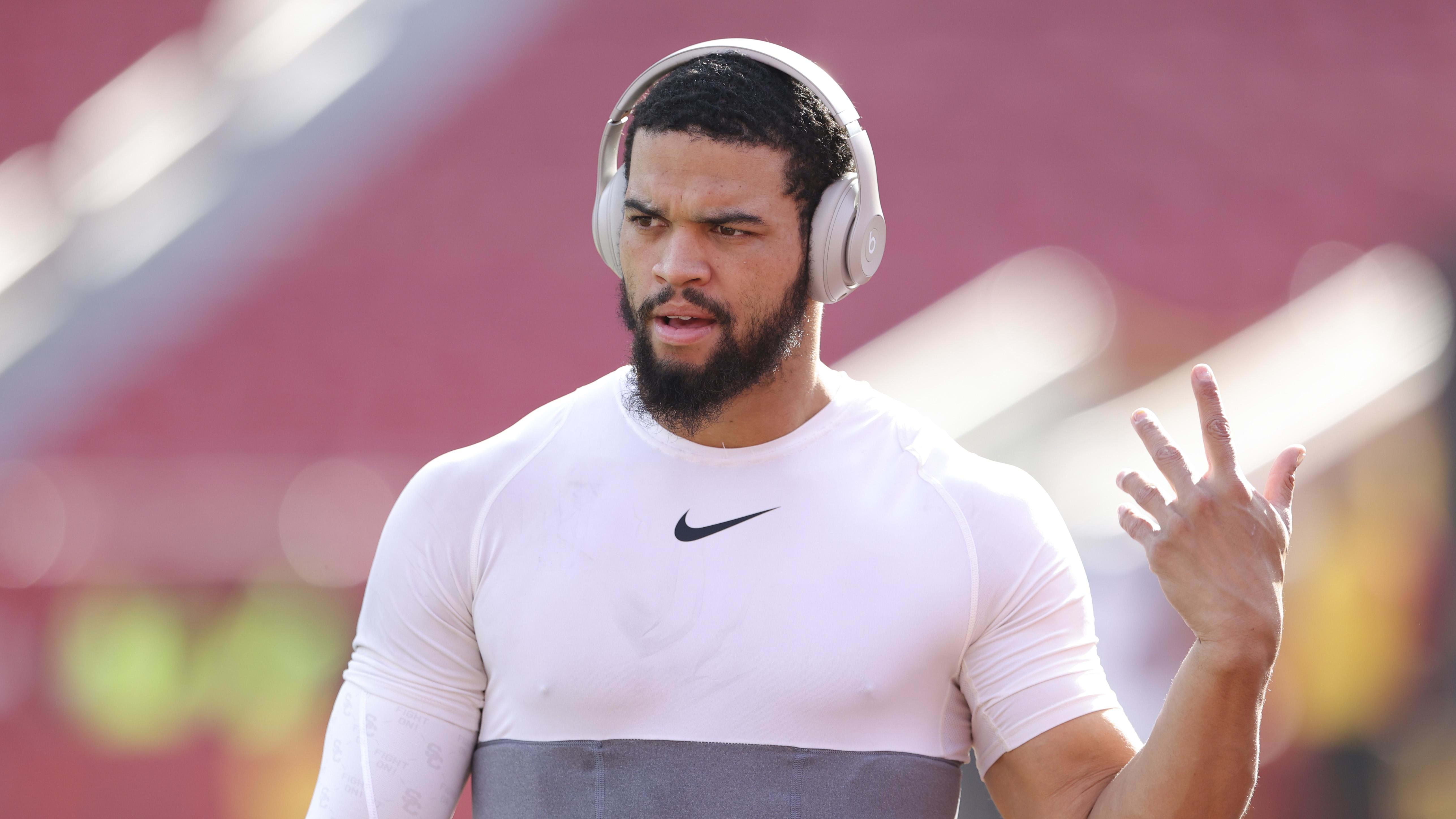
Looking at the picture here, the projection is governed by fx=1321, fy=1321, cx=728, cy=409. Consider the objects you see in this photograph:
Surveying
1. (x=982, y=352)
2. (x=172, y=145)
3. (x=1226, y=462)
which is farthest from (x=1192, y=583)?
(x=172, y=145)

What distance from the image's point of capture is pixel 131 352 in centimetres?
527

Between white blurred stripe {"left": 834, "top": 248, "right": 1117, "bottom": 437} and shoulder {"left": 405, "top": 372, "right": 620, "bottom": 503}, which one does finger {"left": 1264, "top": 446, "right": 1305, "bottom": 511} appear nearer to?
shoulder {"left": 405, "top": 372, "right": 620, "bottom": 503}

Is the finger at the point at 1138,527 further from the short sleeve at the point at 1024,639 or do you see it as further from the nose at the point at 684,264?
the nose at the point at 684,264

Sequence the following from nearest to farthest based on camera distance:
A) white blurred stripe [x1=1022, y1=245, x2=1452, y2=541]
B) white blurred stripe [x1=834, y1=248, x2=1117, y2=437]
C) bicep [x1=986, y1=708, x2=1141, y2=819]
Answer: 1. bicep [x1=986, y1=708, x2=1141, y2=819]
2. white blurred stripe [x1=1022, y1=245, x2=1452, y2=541]
3. white blurred stripe [x1=834, y1=248, x2=1117, y2=437]

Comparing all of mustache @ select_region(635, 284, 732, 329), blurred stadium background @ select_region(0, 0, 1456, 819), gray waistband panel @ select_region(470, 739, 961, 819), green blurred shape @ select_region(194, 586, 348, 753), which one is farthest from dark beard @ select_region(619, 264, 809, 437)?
green blurred shape @ select_region(194, 586, 348, 753)

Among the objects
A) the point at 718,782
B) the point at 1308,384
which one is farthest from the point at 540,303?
the point at 718,782

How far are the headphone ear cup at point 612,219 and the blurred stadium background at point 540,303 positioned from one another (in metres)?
3.02

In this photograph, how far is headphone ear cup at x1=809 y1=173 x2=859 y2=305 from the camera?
1.63m

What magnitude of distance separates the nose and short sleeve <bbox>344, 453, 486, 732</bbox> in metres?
0.37

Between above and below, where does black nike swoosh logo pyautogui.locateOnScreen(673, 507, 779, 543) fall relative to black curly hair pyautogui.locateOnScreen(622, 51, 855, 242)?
below

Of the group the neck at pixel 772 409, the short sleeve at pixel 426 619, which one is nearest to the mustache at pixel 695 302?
the neck at pixel 772 409

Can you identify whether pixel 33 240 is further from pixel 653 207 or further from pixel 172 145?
pixel 653 207

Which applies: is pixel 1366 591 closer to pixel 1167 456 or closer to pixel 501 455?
pixel 1167 456

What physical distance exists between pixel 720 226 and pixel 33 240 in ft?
15.9
